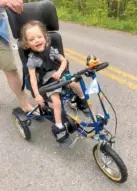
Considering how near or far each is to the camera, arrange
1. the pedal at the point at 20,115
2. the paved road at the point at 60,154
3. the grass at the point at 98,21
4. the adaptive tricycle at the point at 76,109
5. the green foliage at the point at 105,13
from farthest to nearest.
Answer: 1. the green foliage at the point at 105,13
2. the grass at the point at 98,21
3. the pedal at the point at 20,115
4. the paved road at the point at 60,154
5. the adaptive tricycle at the point at 76,109

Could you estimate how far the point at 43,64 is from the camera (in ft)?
11.8

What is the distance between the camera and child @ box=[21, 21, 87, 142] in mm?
3420

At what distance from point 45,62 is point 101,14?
8.44m

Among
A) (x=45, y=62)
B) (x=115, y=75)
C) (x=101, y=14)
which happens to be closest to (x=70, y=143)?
(x=45, y=62)

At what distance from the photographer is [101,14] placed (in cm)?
1160

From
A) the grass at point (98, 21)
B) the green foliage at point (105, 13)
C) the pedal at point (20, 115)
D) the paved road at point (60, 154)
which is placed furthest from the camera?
the green foliage at point (105, 13)

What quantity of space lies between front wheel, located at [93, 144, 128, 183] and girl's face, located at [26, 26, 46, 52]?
3.79 feet

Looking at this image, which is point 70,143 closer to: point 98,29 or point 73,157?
point 73,157

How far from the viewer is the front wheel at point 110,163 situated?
3090 millimetres

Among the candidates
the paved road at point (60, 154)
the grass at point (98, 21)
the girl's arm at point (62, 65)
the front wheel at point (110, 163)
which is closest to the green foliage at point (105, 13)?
the grass at point (98, 21)

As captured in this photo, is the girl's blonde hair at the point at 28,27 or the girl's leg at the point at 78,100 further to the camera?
the girl's leg at the point at 78,100

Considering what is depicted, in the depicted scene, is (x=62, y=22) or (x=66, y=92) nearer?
(x=66, y=92)

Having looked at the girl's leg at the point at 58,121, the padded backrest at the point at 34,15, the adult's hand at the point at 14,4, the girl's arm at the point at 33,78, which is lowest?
the girl's leg at the point at 58,121

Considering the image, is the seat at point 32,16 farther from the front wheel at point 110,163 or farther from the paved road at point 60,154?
the front wheel at point 110,163
